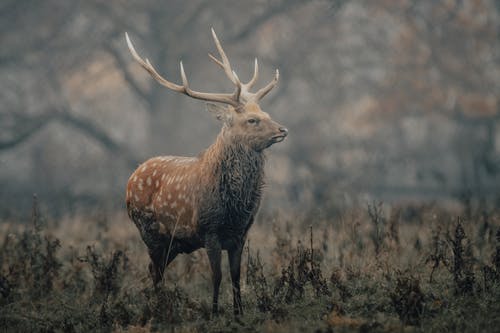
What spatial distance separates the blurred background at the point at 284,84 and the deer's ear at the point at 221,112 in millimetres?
10512

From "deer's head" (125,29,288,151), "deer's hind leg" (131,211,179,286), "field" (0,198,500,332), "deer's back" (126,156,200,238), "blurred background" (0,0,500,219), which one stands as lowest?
"field" (0,198,500,332)

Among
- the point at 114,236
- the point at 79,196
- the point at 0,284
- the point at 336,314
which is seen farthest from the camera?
the point at 79,196

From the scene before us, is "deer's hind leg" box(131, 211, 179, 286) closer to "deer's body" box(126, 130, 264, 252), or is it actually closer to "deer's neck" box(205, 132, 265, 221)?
"deer's body" box(126, 130, 264, 252)

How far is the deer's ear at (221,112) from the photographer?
253 inches

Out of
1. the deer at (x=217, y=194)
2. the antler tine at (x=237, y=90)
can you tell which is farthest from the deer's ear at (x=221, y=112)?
the antler tine at (x=237, y=90)

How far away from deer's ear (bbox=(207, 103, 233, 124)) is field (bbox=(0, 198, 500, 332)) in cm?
133

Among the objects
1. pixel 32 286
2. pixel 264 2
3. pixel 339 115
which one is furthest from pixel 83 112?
pixel 32 286

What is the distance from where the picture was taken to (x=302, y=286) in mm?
5941

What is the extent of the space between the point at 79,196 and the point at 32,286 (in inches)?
350

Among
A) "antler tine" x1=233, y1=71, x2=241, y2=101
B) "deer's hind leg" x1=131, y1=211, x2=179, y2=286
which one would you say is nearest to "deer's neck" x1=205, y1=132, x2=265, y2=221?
"antler tine" x1=233, y1=71, x2=241, y2=101

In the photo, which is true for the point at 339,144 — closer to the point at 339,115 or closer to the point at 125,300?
the point at 339,115

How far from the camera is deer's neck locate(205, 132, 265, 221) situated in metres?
6.04

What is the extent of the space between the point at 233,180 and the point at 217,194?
0.70 feet

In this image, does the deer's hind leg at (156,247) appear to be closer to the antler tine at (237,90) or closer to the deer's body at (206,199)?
the deer's body at (206,199)
